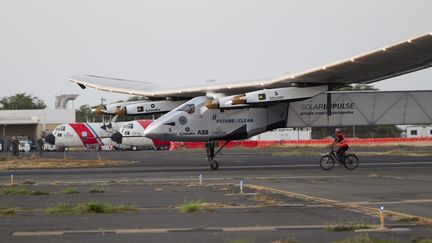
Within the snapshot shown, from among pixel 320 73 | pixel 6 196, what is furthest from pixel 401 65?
pixel 6 196

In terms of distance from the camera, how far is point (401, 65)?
3053 centimetres

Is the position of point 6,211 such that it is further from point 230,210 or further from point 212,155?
point 212,155

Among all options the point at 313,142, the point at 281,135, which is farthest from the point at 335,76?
the point at 281,135

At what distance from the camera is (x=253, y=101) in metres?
32.1

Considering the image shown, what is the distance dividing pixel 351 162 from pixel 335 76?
4.03 metres

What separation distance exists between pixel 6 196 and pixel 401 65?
60.1 ft

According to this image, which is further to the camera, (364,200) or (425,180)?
(425,180)

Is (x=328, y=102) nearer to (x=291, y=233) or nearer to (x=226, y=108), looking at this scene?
(x=226, y=108)

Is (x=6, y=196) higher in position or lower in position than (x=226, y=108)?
lower

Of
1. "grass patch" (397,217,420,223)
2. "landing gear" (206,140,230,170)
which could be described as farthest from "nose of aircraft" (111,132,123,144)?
"grass patch" (397,217,420,223)

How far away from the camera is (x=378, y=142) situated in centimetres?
7644

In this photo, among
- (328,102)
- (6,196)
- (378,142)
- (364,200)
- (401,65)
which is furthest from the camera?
(378,142)

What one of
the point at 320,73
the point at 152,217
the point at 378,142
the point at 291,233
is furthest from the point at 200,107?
the point at 378,142

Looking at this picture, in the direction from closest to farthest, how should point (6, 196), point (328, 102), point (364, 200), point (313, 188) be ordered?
point (364, 200)
point (6, 196)
point (313, 188)
point (328, 102)
